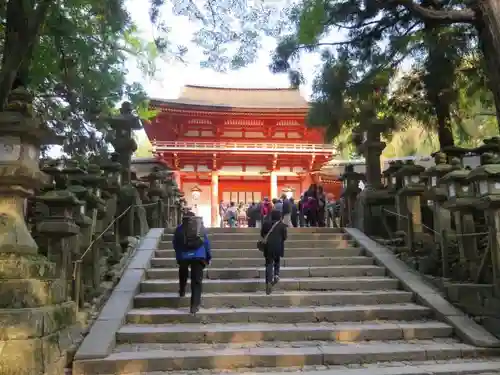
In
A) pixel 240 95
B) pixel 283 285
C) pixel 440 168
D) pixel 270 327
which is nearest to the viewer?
pixel 270 327

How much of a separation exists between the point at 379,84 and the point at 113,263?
22.5 ft

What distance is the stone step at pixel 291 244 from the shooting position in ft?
29.1

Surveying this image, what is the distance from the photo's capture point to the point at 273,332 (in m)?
5.52

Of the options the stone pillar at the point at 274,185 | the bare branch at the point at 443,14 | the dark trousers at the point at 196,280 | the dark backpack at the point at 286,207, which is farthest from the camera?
the stone pillar at the point at 274,185

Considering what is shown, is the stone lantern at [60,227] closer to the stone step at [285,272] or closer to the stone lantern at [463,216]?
the stone step at [285,272]

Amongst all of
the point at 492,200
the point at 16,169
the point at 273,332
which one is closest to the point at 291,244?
the point at 273,332

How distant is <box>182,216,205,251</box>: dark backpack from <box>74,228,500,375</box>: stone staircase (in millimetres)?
875

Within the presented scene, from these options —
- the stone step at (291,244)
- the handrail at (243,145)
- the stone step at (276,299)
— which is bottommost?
the stone step at (276,299)

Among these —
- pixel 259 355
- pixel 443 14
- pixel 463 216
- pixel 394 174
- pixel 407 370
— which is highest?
pixel 443 14

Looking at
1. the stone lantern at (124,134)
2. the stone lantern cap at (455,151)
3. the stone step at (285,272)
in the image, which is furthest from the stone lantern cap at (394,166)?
the stone lantern at (124,134)

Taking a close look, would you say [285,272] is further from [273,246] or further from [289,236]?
[289,236]

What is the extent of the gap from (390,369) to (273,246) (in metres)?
2.40

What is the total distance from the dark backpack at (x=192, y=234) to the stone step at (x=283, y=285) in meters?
1.17

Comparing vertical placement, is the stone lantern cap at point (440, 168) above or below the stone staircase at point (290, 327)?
above
